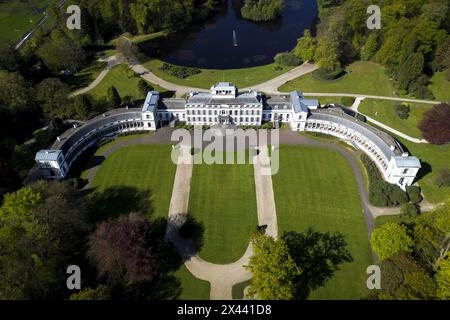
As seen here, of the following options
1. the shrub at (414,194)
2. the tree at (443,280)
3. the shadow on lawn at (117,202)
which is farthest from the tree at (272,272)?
the shrub at (414,194)

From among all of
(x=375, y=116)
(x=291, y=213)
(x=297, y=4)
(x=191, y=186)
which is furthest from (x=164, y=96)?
(x=297, y=4)

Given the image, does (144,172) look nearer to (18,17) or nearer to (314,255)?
(314,255)

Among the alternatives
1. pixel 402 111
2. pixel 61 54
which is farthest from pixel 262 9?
pixel 61 54

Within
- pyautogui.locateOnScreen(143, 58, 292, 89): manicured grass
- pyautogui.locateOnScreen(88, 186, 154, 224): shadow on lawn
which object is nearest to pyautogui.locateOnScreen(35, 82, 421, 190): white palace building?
pyautogui.locateOnScreen(88, 186, 154, 224): shadow on lawn

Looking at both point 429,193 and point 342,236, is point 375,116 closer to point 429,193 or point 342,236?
point 429,193

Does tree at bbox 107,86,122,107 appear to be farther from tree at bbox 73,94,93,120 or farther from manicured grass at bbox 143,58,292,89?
manicured grass at bbox 143,58,292,89

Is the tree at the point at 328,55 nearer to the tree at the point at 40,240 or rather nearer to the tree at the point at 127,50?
the tree at the point at 127,50
